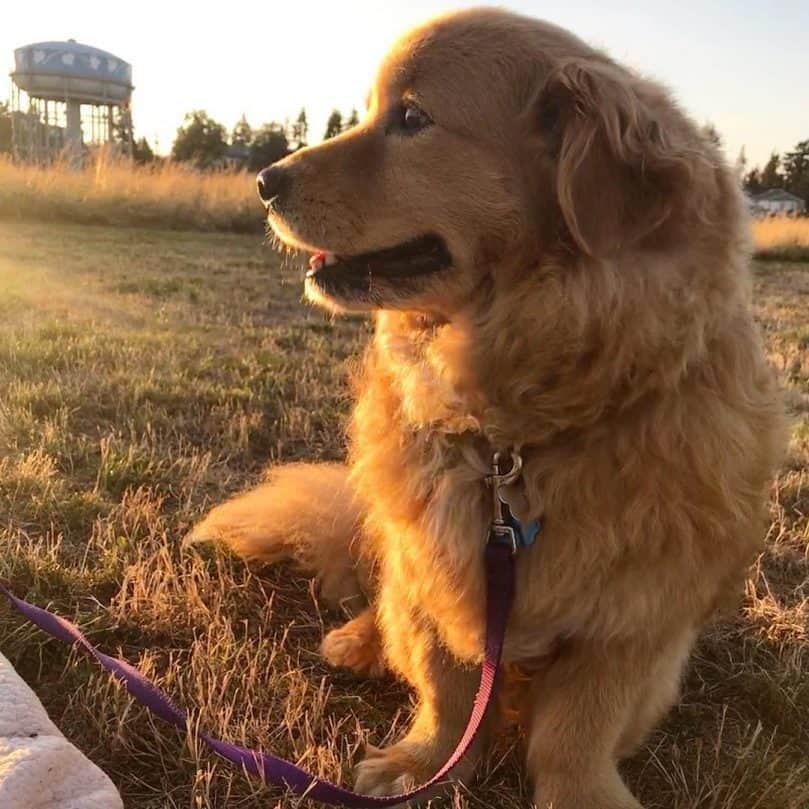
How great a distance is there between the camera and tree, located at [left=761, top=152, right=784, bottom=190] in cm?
5016

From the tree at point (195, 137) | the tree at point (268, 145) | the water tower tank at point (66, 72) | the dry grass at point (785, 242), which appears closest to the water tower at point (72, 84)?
the water tower tank at point (66, 72)

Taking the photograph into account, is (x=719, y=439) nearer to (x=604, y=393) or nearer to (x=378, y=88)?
(x=604, y=393)

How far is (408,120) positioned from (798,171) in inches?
2094

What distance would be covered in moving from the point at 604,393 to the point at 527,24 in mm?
864

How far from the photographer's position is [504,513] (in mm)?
1656

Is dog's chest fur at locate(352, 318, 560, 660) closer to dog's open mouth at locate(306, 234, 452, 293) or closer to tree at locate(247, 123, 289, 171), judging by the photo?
dog's open mouth at locate(306, 234, 452, 293)

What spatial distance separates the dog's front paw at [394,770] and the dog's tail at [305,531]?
0.56 m

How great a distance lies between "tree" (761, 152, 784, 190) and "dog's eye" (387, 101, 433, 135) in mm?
54222

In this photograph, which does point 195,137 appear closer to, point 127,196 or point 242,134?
point 242,134

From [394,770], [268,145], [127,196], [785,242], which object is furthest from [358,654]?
[268,145]

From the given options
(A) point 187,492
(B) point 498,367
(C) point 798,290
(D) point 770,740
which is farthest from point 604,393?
(C) point 798,290

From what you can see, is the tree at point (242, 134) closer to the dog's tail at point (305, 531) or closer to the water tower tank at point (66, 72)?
the water tower tank at point (66, 72)

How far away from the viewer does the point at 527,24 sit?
1.83 metres

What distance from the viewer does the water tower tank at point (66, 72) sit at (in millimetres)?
29953
